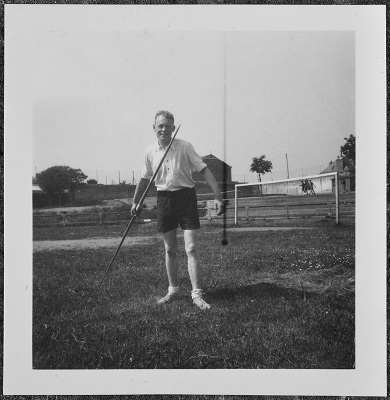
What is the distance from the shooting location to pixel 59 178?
9.77 feet

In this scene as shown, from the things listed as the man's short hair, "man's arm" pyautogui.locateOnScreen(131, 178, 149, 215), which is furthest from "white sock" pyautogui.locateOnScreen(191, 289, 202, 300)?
the man's short hair

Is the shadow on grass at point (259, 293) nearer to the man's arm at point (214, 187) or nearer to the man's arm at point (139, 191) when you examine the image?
the man's arm at point (214, 187)

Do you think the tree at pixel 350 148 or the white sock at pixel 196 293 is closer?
the white sock at pixel 196 293

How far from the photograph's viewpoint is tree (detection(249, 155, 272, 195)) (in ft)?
9.70

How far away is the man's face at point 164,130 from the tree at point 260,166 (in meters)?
0.62

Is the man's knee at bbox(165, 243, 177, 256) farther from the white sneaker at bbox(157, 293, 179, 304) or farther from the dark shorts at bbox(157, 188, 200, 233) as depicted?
the white sneaker at bbox(157, 293, 179, 304)

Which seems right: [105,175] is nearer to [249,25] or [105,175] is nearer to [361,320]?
[249,25]

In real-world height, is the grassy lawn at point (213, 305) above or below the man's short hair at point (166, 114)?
below

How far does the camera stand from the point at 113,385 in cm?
286

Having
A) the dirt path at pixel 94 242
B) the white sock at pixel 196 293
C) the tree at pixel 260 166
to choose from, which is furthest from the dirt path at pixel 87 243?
the tree at pixel 260 166

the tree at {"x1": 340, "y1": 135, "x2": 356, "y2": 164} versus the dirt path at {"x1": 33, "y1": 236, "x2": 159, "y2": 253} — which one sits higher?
the tree at {"x1": 340, "y1": 135, "x2": 356, "y2": 164}

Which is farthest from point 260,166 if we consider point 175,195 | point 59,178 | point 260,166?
point 59,178

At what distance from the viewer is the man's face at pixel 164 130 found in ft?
9.56

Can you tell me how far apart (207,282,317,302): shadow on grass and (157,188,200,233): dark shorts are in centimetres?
51
